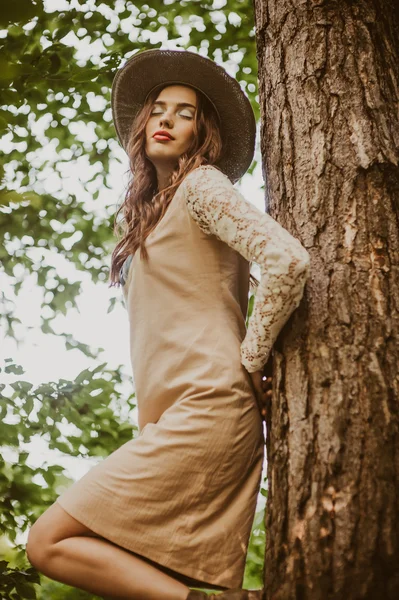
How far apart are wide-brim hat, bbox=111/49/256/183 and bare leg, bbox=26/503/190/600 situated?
5.31 ft

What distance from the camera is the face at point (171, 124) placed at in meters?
2.43

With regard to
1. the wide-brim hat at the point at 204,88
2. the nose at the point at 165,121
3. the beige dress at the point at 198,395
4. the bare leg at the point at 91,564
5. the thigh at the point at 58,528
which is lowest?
the bare leg at the point at 91,564

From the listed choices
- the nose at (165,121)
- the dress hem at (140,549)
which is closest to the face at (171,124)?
the nose at (165,121)

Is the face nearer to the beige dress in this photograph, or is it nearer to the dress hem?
the beige dress

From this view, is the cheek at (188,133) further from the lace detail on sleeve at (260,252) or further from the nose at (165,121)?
the lace detail on sleeve at (260,252)

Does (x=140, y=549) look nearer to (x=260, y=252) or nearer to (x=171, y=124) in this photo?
(x=260, y=252)

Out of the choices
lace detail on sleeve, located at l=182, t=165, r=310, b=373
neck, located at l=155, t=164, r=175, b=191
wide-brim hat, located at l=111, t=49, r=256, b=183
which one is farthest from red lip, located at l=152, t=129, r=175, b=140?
lace detail on sleeve, located at l=182, t=165, r=310, b=373

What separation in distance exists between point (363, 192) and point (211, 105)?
3.53ft

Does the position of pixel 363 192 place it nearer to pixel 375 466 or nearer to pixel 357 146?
pixel 357 146

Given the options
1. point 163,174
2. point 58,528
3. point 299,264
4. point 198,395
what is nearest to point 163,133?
point 163,174

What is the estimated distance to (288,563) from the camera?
1.59 metres

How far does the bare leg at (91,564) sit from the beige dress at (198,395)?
0.12ft

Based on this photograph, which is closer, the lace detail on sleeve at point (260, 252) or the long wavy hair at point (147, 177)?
the lace detail on sleeve at point (260, 252)

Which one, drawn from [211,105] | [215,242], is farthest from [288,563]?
[211,105]
